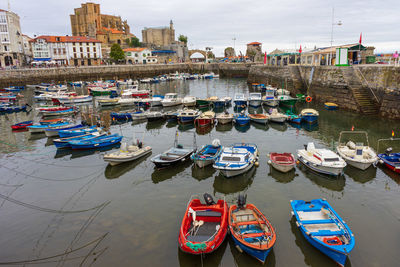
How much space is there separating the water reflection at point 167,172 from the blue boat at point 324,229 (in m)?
8.65

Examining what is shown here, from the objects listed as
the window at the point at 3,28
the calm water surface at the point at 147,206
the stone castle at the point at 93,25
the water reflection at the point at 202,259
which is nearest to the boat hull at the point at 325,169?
the calm water surface at the point at 147,206

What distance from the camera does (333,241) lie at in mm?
10781

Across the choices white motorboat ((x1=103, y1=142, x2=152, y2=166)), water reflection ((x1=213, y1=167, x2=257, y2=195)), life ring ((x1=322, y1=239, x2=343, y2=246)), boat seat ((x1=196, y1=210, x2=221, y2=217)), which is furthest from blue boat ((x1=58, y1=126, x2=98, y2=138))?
life ring ((x1=322, y1=239, x2=343, y2=246))

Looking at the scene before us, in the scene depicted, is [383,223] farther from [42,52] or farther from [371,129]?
[42,52]

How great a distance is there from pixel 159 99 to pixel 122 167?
25684mm

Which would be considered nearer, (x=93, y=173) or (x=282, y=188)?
(x=282, y=188)

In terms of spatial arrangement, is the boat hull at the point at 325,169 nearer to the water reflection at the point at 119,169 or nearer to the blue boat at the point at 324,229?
the blue boat at the point at 324,229

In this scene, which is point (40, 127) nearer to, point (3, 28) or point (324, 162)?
point (324, 162)

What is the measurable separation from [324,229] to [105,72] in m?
89.8

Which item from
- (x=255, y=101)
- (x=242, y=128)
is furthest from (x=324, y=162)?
(x=255, y=101)

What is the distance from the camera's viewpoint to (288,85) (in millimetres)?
55531

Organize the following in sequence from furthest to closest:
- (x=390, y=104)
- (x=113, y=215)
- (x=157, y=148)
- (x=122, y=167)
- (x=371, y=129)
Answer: (x=390, y=104), (x=371, y=129), (x=157, y=148), (x=122, y=167), (x=113, y=215)

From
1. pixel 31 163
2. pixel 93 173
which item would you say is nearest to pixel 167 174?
pixel 93 173

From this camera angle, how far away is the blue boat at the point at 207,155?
62.1 feet
